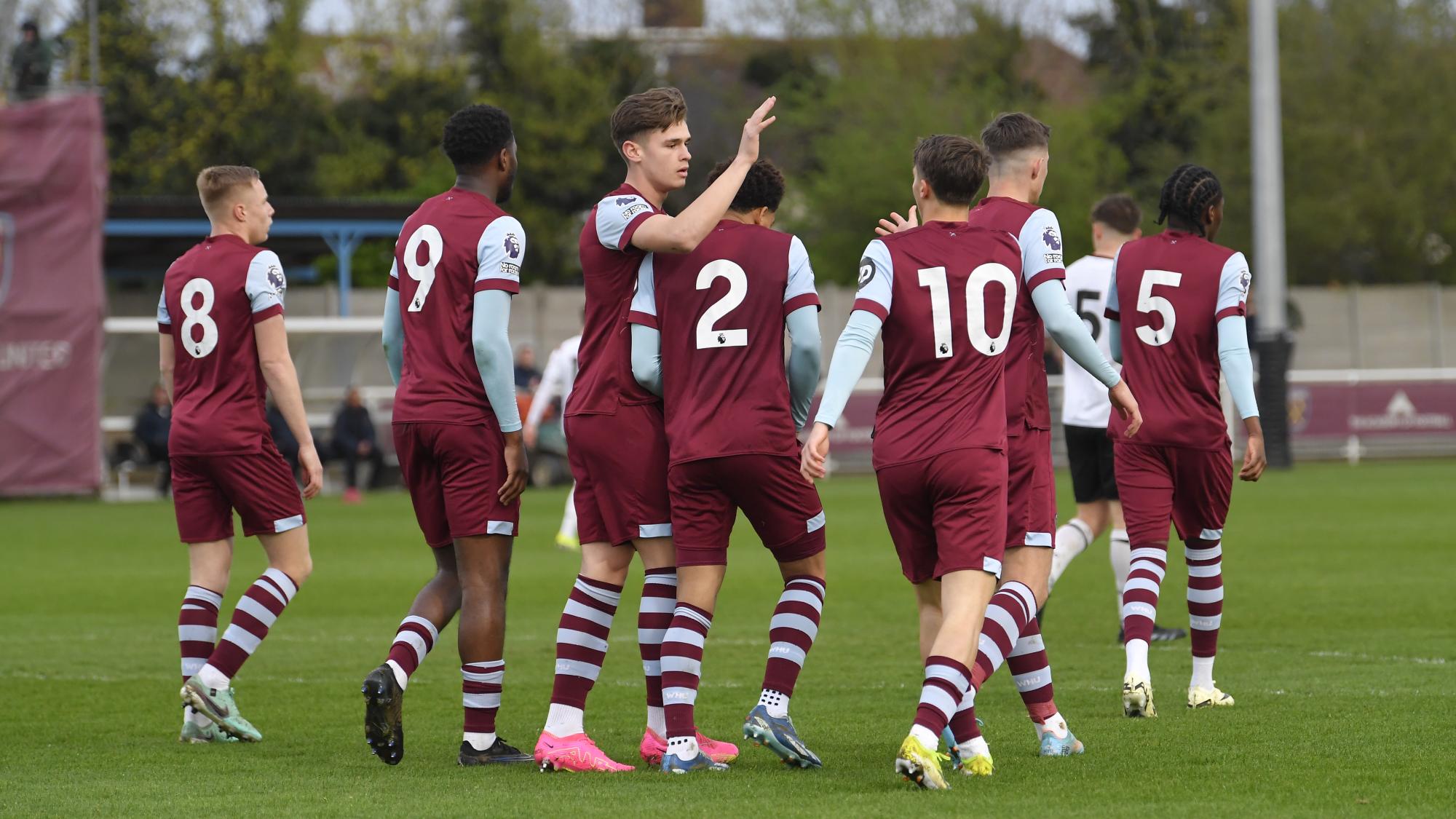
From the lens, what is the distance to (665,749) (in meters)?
6.22

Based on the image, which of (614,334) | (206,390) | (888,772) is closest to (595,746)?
(888,772)

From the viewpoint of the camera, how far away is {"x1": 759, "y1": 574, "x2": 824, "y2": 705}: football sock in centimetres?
598

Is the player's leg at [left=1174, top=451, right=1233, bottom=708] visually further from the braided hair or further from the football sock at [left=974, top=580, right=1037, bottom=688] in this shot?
the football sock at [left=974, top=580, right=1037, bottom=688]

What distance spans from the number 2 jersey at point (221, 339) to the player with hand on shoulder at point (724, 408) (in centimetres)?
183

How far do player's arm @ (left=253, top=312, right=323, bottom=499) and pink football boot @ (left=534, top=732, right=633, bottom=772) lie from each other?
1538 mm

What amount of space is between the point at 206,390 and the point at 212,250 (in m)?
0.54

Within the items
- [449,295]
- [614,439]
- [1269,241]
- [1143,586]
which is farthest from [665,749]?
[1269,241]

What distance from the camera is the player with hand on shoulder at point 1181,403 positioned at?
291 inches

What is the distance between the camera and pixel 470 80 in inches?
1971

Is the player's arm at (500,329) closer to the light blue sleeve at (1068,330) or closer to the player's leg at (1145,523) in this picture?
the light blue sleeve at (1068,330)

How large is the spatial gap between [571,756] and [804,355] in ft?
4.98

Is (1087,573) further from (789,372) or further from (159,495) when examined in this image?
(159,495)

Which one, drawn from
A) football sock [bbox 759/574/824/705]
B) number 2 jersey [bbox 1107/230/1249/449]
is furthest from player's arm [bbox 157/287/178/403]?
number 2 jersey [bbox 1107/230/1249/449]

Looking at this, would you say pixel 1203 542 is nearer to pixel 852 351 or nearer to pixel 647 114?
pixel 852 351
